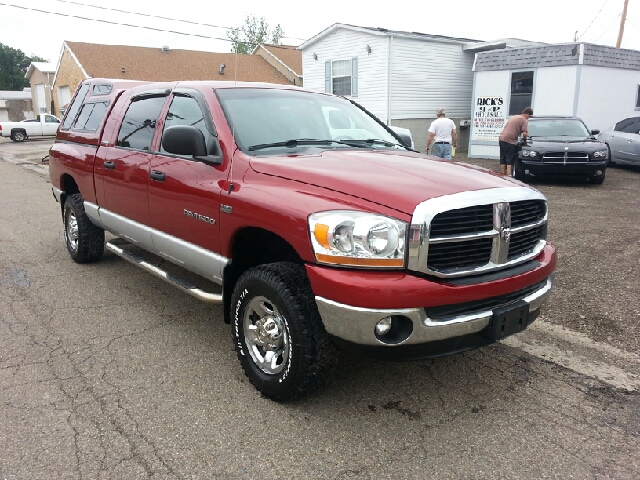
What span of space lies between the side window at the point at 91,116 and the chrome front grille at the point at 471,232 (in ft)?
13.0

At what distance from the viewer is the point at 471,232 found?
2877mm

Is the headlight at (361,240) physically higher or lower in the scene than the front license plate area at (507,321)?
higher

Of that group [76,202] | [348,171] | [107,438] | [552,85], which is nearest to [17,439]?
[107,438]

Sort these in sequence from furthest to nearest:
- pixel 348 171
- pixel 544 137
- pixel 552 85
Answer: pixel 552 85, pixel 544 137, pixel 348 171

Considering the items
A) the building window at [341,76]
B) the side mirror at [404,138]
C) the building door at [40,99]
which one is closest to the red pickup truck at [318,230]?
the side mirror at [404,138]

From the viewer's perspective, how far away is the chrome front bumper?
267 cm

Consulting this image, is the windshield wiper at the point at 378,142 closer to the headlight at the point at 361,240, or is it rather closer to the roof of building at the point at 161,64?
the headlight at the point at 361,240

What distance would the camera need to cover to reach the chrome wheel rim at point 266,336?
3.17 m

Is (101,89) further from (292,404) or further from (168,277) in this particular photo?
(292,404)

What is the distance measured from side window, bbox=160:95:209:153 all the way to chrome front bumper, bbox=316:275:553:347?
5.73ft

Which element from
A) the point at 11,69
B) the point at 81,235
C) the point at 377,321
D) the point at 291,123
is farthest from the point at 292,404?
the point at 11,69

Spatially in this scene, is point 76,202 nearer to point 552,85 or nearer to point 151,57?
point 552,85

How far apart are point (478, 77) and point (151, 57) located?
24215 mm

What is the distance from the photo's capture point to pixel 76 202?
232 inches
